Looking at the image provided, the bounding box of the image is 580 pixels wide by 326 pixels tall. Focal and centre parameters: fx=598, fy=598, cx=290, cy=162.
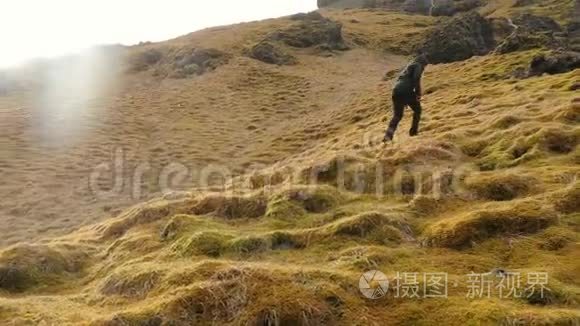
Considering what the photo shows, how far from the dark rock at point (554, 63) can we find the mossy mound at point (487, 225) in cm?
2163

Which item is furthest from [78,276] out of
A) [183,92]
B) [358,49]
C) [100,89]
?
[358,49]

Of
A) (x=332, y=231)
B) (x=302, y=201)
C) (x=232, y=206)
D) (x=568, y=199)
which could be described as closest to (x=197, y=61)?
(x=232, y=206)

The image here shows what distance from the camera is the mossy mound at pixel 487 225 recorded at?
1038 centimetres

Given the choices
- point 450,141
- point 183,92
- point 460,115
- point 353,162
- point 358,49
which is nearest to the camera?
point 353,162

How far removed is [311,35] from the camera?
2977 inches

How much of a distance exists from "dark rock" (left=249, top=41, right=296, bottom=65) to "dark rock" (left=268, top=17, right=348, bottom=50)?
6.61 metres

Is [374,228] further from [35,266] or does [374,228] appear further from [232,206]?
[35,266]

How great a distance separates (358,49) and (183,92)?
1242 inches

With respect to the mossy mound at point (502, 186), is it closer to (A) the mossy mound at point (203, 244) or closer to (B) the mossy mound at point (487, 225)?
(B) the mossy mound at point (487, 225)

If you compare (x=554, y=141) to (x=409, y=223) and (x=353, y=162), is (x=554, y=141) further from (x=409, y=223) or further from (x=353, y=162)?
(x=409, y=223)

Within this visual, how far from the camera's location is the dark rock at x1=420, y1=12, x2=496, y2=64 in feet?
175

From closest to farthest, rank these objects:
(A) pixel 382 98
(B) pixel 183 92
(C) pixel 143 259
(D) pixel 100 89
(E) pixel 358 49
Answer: (C) pixel 143 259, (A) pixel 382 98, (B) pixel 183 92, (D) pixel 100 89, (E) pixel 358 49

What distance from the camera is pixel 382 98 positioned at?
130 feet

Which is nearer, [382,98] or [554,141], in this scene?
[554,141]
